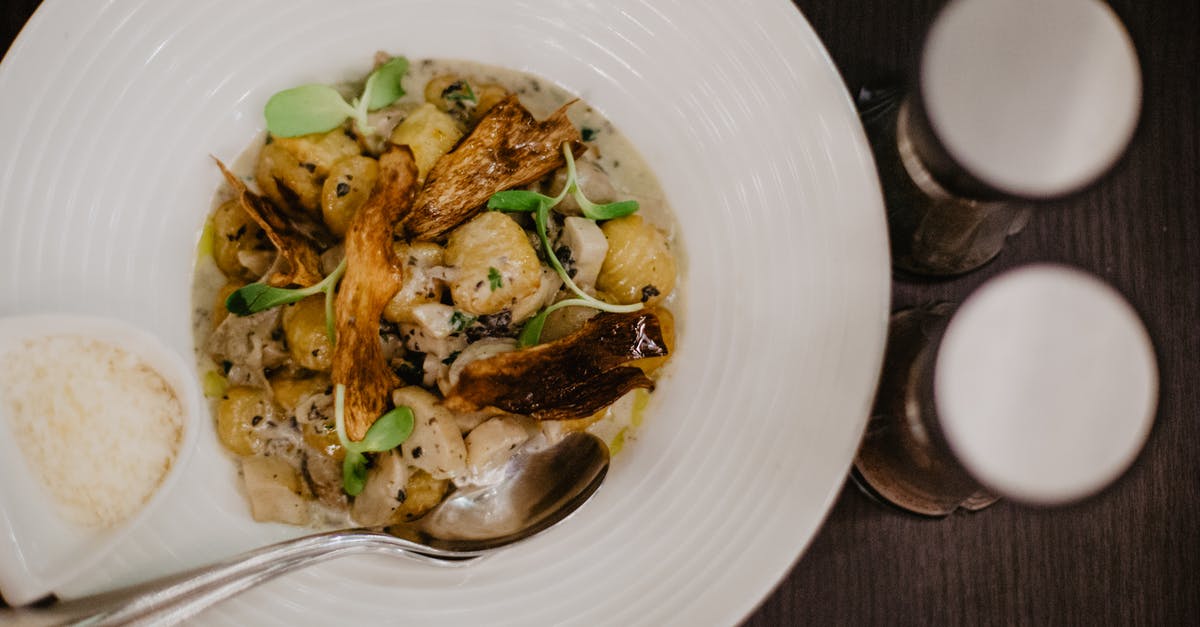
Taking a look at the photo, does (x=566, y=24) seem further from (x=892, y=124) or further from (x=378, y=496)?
(x=378, y=496)

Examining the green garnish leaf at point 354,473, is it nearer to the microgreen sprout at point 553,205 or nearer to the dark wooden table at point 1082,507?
the microgreen sprout at point 553,205

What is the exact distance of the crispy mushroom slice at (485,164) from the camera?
129cm

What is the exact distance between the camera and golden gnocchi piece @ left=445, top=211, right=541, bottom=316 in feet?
4.12

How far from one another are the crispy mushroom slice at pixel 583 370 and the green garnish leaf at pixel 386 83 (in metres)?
0.53

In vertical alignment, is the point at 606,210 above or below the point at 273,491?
above

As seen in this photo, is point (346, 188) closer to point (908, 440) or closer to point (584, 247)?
point (584, 247)

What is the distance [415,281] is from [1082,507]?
1.33m

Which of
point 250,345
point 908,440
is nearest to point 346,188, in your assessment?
point 250,345

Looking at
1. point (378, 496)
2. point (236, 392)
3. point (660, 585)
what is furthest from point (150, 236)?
point (660, 585)

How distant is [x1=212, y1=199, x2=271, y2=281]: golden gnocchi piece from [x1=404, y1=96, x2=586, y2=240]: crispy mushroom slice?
302 mm

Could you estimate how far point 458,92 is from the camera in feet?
4.60

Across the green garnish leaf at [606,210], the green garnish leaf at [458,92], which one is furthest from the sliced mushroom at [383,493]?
the green garnish leaf at [458,92]

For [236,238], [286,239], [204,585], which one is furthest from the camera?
[236,238]

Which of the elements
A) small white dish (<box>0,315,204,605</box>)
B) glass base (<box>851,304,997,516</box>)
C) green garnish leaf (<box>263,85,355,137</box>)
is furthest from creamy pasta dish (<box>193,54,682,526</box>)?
glass base (<box>851,304,997,516</box>)
